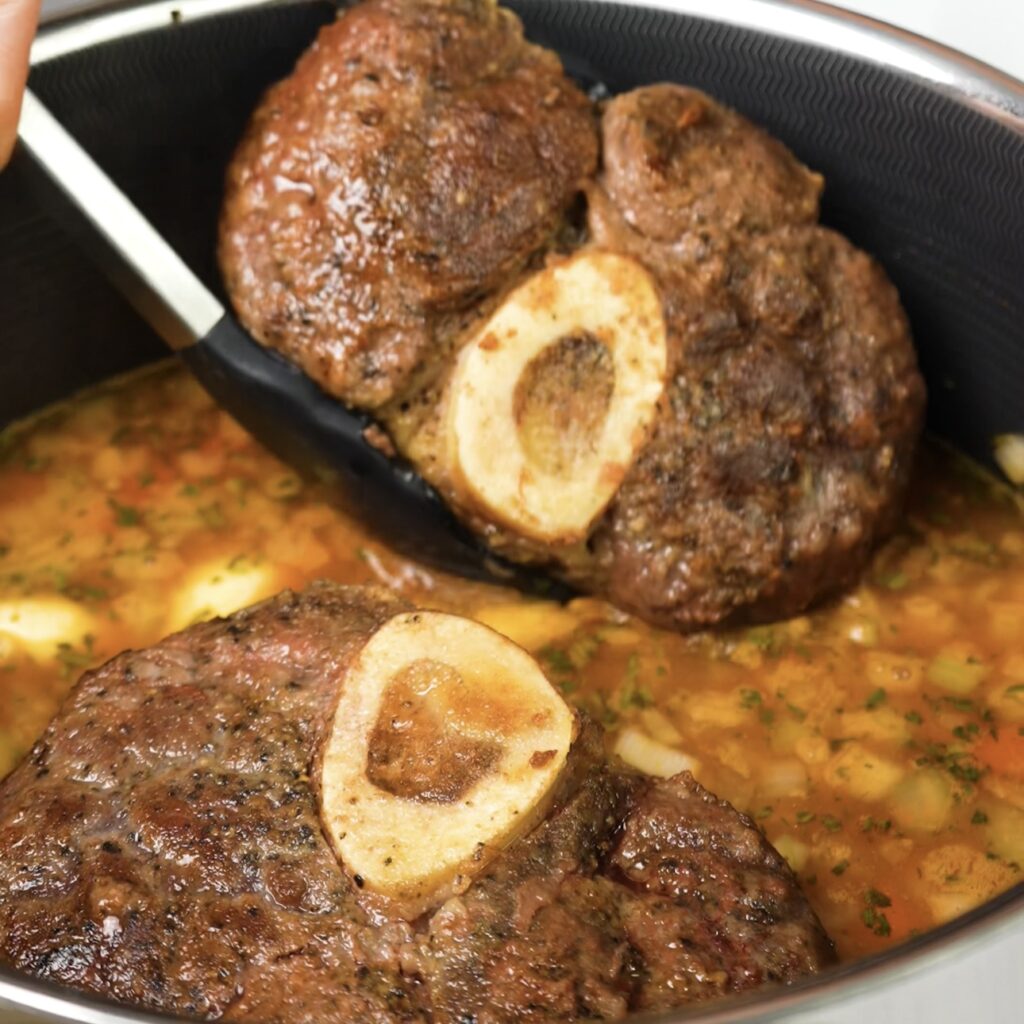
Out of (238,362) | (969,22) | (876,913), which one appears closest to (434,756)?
(876,913)

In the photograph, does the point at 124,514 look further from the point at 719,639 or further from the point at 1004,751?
the point at 1004,751

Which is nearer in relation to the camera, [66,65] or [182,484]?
[66,65]

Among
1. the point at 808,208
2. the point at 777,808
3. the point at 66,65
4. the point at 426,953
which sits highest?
the point at 808,208

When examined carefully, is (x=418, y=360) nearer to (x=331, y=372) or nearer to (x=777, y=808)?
(x=331, y=372)

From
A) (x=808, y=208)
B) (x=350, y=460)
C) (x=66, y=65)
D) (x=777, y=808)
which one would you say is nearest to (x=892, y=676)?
(x=777, y=808)

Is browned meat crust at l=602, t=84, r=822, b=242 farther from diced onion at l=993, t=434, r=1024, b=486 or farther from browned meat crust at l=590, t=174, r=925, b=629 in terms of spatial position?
diced onion at l=993, t=434, r=1024, b=486

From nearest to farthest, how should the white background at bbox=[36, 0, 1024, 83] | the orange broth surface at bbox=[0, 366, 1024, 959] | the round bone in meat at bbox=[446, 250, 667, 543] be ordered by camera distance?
the orange broth surface at bbox=[0, 366, 1024, 959]
the round bone in meat at bbox=[446, 250, 667, 543]
the white background at bbox=[36, 0, 1024, 83]

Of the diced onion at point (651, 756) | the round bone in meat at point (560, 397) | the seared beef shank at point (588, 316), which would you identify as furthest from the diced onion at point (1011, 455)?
the diced onion at point (651, 756)

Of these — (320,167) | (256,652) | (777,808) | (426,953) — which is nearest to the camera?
(426,953)

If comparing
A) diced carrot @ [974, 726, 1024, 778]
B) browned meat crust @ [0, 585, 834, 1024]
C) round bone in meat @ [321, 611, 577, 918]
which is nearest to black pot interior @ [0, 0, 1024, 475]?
diced carrot @ [974, 726, 1024, 778]
